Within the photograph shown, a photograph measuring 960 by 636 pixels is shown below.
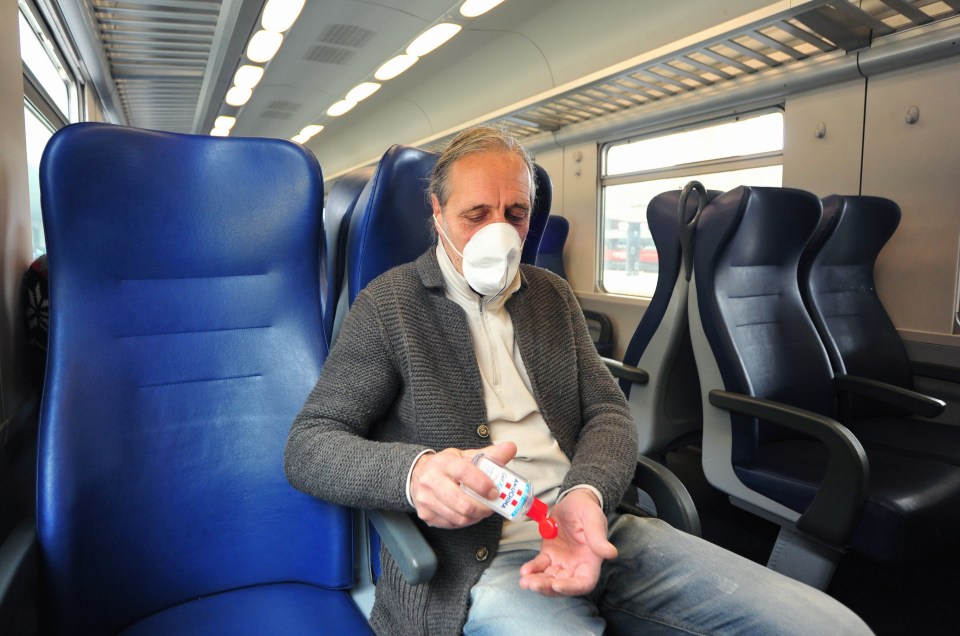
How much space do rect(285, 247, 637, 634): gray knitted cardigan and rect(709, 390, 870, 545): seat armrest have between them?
2.92 feet

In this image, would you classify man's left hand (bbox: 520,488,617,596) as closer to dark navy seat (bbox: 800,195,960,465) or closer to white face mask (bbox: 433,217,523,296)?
white face mask (bbox: 433,217,523,296)

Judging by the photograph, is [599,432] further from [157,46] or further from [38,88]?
[157,46]

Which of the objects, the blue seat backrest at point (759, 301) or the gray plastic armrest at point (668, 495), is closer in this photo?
the gray plastic armrest at point (668, 495)

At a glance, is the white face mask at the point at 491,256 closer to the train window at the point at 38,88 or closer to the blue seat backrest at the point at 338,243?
the blue seat backrest at the point at 338,243

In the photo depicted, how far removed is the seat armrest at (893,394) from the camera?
2.43m

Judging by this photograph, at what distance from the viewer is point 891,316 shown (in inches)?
136

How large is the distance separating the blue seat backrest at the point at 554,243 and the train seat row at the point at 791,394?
290 cm

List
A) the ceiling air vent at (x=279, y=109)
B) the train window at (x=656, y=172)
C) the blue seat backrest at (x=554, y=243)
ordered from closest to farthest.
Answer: the train window at (x=656, y=172), the blue seat backrest at (x=554, y=243), the ceiling air vent at (x=279, y=109)

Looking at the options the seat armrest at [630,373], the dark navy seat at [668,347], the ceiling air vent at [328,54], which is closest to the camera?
the dark navy seat at [668,347]

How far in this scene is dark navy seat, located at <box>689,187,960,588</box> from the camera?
6.15 feet

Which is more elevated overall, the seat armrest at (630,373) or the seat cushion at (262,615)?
the seat armrest at (630,373)

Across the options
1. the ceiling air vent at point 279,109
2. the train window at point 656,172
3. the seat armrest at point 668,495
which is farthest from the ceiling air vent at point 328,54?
the seat armrest at point 668,495

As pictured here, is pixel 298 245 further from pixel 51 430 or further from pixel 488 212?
pixel 51 430

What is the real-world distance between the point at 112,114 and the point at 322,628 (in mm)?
7128
